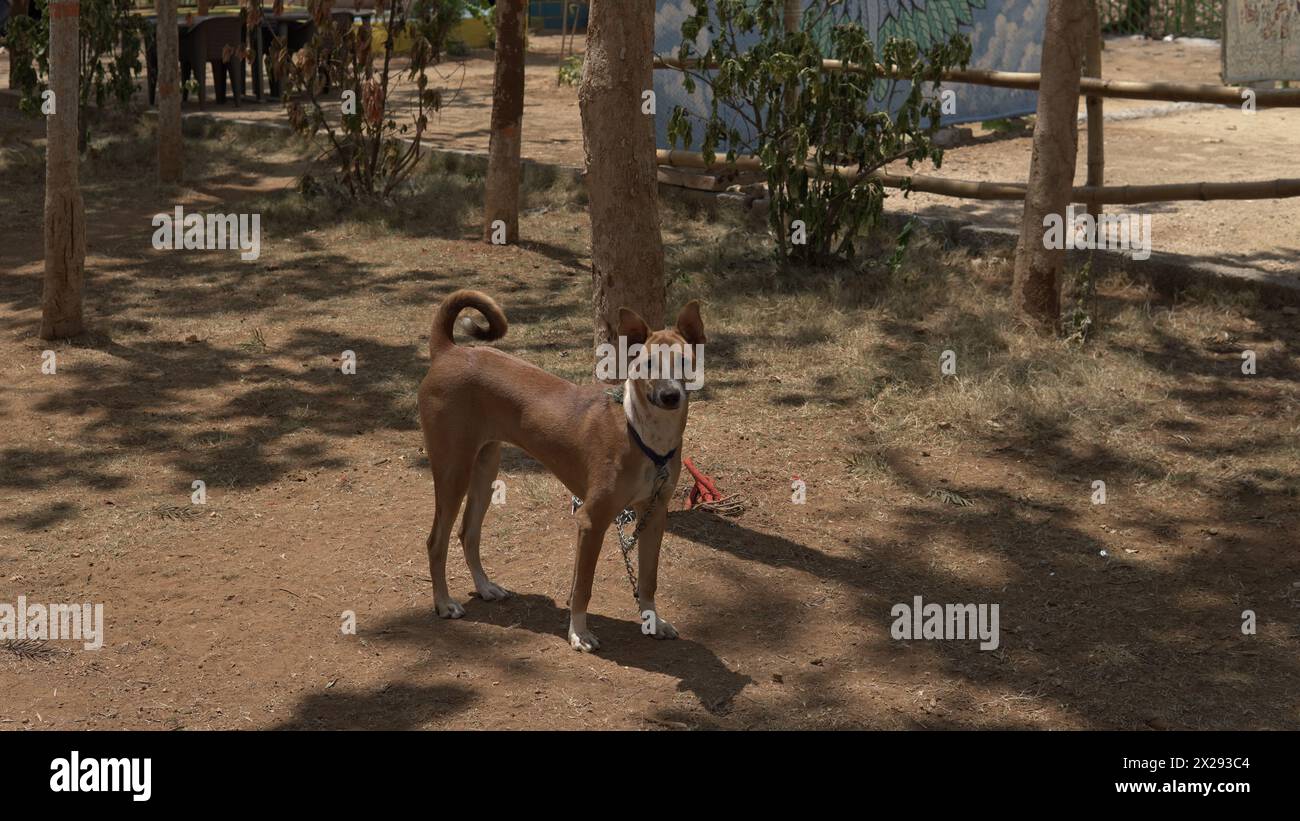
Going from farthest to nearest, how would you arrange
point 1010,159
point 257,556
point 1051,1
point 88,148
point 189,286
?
point 88,148 < point 1010,159 < point 189,286 < point 1051,1 < point 257,556

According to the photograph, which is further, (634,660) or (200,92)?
(200,92)

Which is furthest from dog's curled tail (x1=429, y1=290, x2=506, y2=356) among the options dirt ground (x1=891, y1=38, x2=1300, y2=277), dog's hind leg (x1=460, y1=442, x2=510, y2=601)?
dirt ground (x1=891, y1=38, x2=1300, y2=277)

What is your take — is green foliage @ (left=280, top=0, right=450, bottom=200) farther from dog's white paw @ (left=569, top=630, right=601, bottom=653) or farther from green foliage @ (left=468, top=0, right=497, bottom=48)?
green foliage @ (left=468, top=0, right=497, bottom=48)

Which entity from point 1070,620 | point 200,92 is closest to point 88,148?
point 200,92

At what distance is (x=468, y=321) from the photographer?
5289 mm

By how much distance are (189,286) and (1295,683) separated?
8.19m

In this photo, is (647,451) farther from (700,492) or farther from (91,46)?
(91,46)

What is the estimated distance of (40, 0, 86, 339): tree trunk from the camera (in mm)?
8539

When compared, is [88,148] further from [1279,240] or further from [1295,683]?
[1295,683]

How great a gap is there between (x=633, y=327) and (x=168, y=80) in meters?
10.0

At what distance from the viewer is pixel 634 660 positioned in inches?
196

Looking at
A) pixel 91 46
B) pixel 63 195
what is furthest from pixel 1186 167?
pixel 91 46

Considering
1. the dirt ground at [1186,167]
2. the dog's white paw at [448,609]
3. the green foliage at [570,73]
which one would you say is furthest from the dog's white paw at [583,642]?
the green foliage at [570,73]

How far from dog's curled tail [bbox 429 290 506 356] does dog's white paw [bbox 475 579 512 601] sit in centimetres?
94
